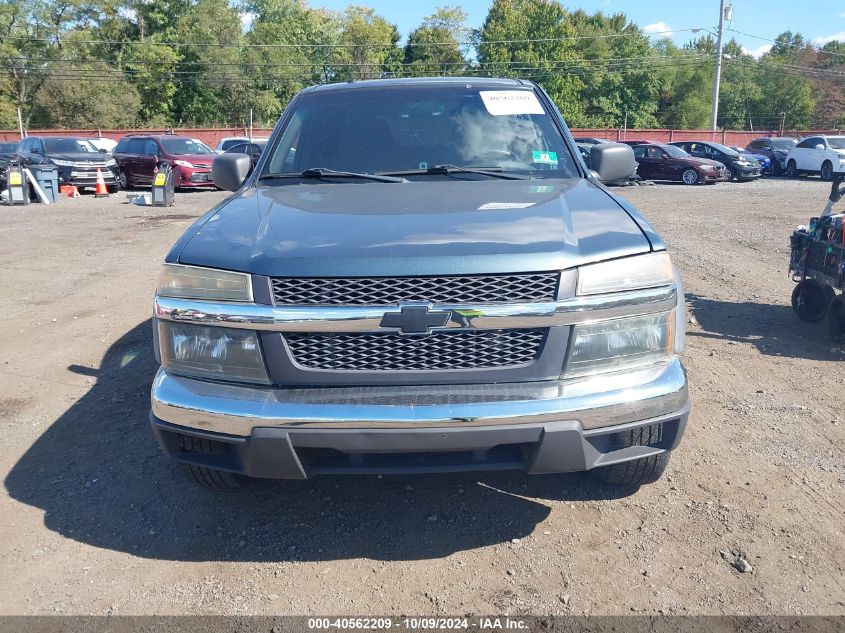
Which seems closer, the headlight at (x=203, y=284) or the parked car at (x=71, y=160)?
the headlight at (x=203, y=284)

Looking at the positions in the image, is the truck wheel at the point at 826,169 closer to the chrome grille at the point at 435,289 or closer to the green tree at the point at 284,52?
the chrome grille at the point at 435,289

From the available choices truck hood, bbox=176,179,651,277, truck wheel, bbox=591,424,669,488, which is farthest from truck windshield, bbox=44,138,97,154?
truck wheel, bbox=591,424,669,488

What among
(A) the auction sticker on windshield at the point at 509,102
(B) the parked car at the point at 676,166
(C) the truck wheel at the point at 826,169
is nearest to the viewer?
(A) the auction sticker on windshield at the point at 509,102

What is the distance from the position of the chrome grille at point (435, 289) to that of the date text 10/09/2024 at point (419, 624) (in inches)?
44.6

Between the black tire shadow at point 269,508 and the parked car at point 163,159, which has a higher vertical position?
the parked car at point 163,159

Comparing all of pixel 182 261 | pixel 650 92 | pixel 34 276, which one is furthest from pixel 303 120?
pixel 650 92

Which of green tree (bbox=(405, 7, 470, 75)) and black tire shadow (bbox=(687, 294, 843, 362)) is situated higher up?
green tree (bbox=(405, 7, 470, 75))

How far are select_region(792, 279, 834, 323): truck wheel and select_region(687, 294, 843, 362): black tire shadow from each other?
3.4 inches

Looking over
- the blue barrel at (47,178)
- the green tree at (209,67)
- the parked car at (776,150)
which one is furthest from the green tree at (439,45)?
the blue barrel at (47,178)

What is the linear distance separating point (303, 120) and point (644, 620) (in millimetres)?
3084

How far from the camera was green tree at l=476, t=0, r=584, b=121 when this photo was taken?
66750 mm

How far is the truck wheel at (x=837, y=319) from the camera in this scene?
17.7 ft

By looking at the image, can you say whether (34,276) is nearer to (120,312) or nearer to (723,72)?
(120,312)

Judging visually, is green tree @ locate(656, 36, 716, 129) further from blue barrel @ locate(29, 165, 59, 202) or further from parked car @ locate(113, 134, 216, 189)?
blue barrel @ locate(29, 165, 59, 202)
